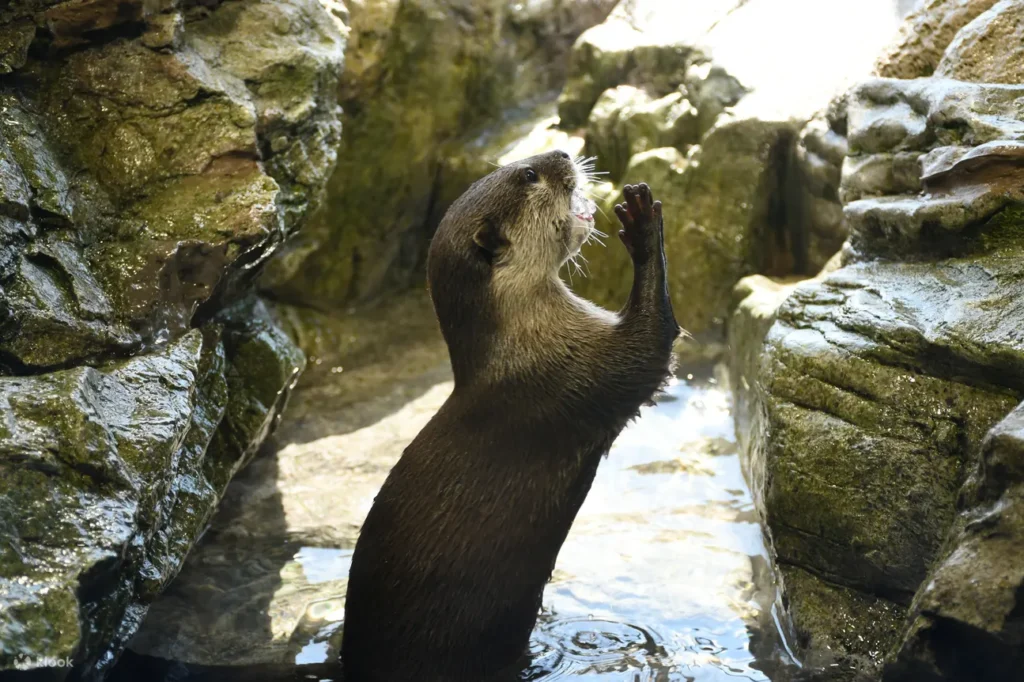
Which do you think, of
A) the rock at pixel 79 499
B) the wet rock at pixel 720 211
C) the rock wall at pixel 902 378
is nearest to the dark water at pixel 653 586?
the rock wall at pixel 902 378

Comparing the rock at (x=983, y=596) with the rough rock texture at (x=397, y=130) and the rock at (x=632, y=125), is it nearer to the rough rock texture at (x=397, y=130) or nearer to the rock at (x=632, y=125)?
the rock at (x=632, y=125)

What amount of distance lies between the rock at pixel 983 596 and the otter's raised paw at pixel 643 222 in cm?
136

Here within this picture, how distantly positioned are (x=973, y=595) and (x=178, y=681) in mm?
2649

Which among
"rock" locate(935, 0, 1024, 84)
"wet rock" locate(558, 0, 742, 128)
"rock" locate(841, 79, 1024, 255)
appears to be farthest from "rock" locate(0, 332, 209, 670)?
"wet rock" locate(558, 0, 742, 128)

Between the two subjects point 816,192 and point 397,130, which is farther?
point 397,130

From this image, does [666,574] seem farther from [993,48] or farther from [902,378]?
[993,48]

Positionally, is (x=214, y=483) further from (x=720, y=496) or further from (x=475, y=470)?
(x=720, y=496)

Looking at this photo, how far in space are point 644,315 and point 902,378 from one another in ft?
2.96

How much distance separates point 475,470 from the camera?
134 inches

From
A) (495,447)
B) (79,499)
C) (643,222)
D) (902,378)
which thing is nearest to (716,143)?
(643,222)

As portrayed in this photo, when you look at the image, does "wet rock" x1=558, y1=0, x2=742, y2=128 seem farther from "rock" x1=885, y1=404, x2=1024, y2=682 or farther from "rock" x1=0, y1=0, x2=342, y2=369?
"rock" x1=885, y1=404, x2=1024, y2=682

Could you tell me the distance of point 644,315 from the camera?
11.8 ft

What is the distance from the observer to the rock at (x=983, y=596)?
241 centimetres

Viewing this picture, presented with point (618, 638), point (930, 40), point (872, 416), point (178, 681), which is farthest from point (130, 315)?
point (930, 40)
